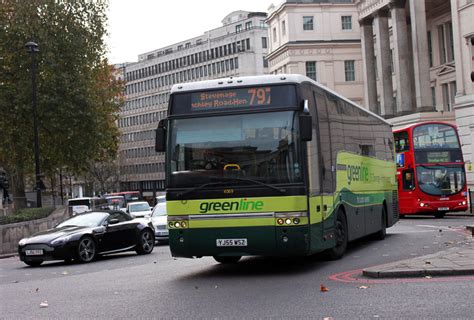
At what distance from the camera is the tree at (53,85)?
46.4m

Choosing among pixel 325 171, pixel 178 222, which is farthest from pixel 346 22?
pixel 178 222

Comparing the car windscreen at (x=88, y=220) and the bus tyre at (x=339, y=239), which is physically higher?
the car windscreen at (x=88, y=220)

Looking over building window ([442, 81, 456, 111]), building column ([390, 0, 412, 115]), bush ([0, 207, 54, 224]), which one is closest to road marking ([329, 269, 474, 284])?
bush ([0, 207, 54, 224])

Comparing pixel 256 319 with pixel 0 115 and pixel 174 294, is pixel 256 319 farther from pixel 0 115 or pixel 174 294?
pixel 0 115

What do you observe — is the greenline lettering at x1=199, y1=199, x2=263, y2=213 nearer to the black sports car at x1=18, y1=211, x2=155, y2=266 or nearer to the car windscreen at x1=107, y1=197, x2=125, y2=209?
the black sports car at x1=18, y1=211, x2=155, y2=266

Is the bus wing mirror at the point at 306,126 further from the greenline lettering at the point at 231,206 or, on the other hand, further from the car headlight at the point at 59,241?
the car headlight at the point at 59,241

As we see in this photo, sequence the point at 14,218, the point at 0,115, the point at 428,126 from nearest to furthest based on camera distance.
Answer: the point at 14,218 → the point at 428,126 → the point at 0,115

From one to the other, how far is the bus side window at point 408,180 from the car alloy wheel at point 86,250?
66.2 feet

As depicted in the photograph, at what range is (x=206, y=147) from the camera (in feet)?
45.8

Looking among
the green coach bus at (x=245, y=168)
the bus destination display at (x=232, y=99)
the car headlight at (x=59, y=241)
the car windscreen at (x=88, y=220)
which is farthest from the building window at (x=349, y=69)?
the bus destination display at (x=232, y=99)

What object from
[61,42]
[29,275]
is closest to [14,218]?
[29,275]

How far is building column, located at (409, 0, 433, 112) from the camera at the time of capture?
5775cm

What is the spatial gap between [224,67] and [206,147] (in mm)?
113950

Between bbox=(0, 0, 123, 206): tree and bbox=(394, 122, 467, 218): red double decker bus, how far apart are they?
18.4m
